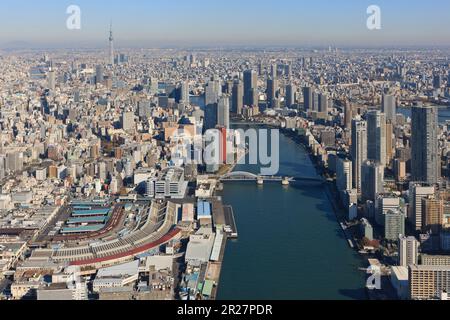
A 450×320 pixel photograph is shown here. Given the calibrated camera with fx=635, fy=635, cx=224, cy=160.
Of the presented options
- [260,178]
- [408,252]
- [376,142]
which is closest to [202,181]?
[260,178]

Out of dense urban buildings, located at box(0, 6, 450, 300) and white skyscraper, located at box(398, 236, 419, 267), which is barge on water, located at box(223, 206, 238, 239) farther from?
white skyscraper, located at box(398, 236, 419, 267)

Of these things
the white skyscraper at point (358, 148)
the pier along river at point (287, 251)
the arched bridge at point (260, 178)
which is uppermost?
the white skyscraper at point (358, 148)

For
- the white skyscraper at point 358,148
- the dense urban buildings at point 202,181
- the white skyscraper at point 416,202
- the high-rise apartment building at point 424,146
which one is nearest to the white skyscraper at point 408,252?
the dense urban buildings at point 202,181

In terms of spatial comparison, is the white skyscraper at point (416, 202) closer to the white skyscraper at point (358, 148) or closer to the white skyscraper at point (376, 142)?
the white skyscraper at point (358, 148)

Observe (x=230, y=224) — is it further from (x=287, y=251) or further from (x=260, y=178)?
(x=260, y=178)

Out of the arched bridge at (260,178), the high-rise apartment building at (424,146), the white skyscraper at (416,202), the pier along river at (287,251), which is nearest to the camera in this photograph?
the pier along river at (287,251)
